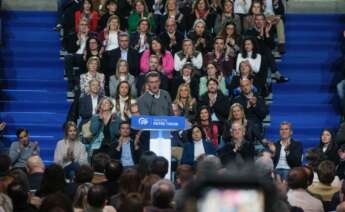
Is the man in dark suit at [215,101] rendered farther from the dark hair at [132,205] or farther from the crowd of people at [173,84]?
the dark hair at [132,205]

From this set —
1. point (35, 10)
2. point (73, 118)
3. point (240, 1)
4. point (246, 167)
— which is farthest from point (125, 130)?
point (246, 167)

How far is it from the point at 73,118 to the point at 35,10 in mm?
4729

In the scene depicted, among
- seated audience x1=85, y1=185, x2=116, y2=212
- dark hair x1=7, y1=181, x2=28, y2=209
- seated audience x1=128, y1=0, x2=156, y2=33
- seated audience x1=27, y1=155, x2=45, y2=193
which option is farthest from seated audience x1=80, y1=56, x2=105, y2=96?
seated audience x1=85, y1=185, x2=116, y2=212

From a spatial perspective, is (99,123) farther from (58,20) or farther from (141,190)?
(141,190)

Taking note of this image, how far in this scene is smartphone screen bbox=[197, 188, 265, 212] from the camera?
159cm

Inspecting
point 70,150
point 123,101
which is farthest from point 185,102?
point 70,150

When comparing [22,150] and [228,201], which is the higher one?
[228,201]

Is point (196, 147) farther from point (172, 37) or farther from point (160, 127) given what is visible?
→ point (172, 37)

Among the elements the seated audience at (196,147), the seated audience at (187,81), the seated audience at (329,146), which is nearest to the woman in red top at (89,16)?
the seated audience at (187,81)

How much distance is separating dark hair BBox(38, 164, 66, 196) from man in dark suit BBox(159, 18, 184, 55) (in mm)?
7551

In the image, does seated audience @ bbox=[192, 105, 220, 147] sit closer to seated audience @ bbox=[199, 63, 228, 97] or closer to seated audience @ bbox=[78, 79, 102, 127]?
seated audience @ bbox=[199, 63, 228, 97]

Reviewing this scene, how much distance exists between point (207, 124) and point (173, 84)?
1238 millimetres

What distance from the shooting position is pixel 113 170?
7785mm

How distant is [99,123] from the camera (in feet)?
41.5
